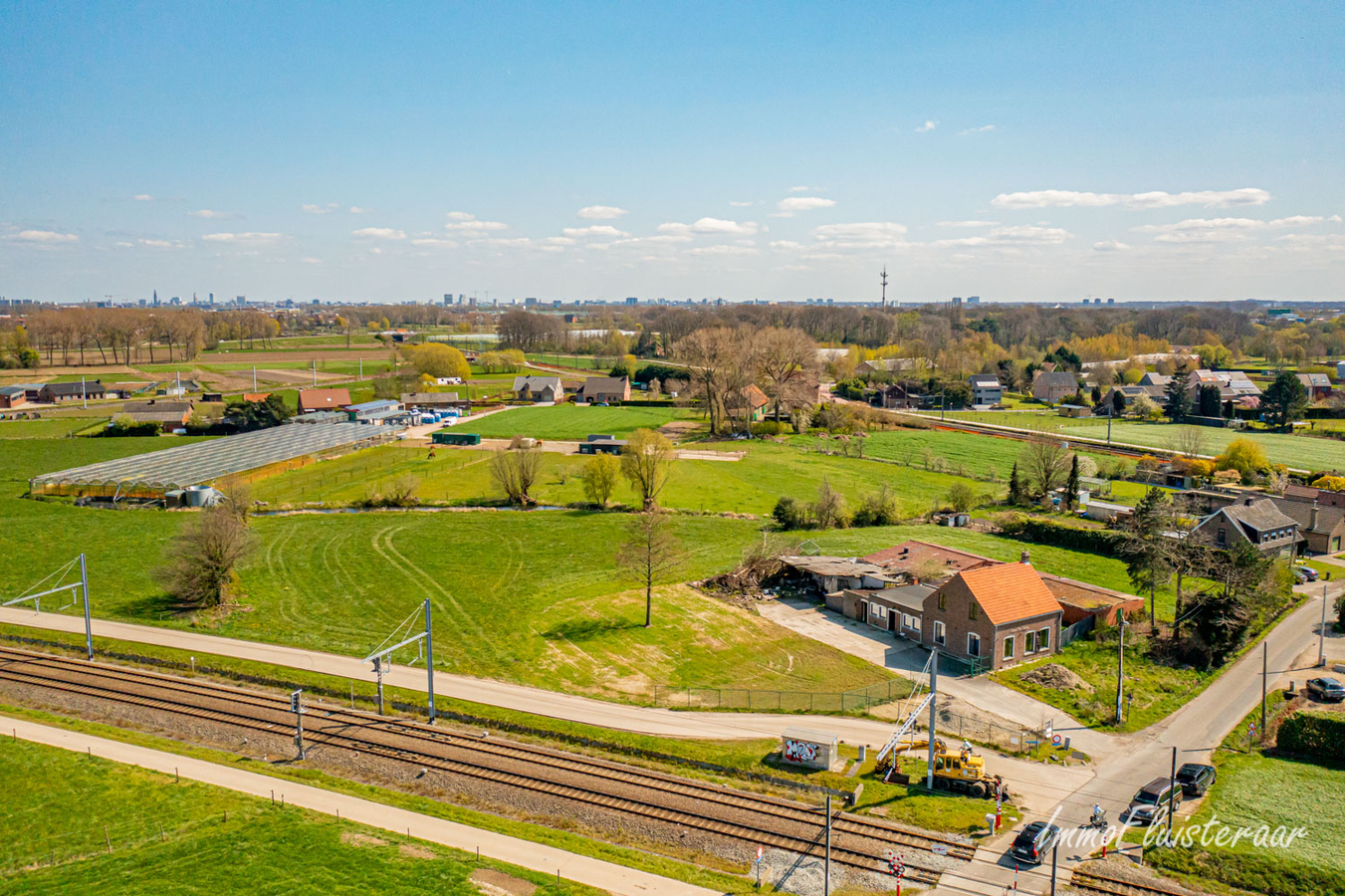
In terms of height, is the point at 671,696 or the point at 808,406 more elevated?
the point at 808,406

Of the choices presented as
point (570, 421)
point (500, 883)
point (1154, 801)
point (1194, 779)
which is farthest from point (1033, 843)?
point (570, 421)

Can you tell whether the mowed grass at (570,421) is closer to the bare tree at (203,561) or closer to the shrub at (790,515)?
the shrub at (790,515)

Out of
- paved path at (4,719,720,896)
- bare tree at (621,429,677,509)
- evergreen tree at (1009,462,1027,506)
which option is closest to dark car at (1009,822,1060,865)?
paved path at (4,719,720,896)

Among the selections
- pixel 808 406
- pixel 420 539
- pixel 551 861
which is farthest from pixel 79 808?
pixel 808 406

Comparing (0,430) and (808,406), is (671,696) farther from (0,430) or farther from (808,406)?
(0,430)

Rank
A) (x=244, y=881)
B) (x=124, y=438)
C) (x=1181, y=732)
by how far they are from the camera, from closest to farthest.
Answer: (x=244, y=881) < (x=1181, y=732) < (x=124, y=438)

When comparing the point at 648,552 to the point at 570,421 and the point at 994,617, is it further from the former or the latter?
Answer: the point at 570,421

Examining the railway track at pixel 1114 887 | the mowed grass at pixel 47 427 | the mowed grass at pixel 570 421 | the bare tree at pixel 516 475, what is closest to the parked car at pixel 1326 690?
the railway track at pixel 1114 887
